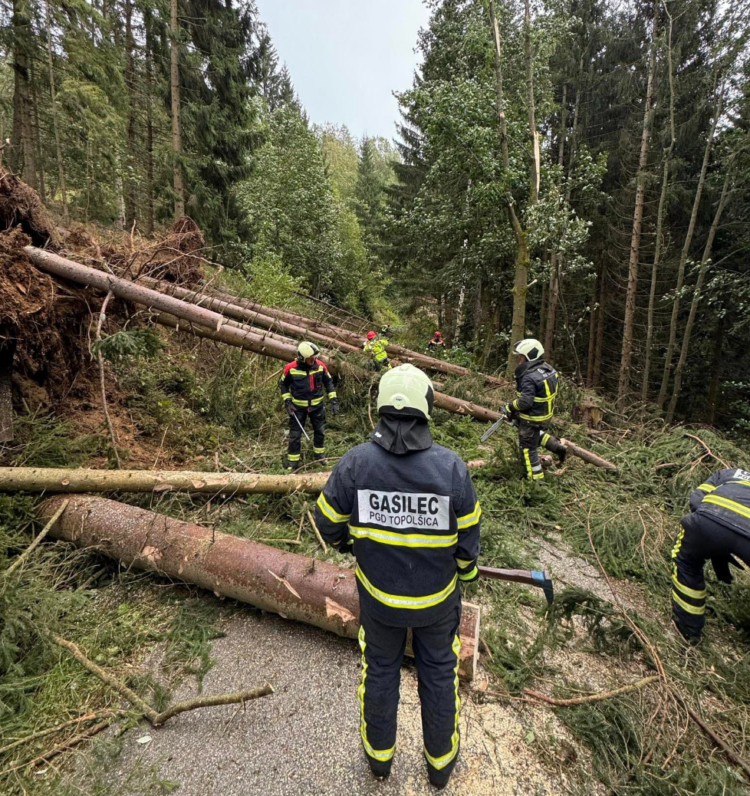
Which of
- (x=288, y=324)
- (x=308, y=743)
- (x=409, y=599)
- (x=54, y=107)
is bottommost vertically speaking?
(x=308, y=743)

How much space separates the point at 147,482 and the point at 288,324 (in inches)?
211

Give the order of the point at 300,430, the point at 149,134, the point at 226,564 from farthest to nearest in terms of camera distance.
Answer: the point at 149,134 → the point at 300,430 → the point at 226,564

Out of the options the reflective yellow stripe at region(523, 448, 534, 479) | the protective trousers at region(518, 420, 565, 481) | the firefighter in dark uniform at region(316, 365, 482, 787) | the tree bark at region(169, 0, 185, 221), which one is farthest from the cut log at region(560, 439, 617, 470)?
the tree bark at region(169, 0, 185, 221)

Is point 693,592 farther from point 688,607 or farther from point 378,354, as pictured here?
point 378,354

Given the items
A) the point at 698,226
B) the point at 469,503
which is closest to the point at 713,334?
the point at 698,226

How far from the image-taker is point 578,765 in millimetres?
2076

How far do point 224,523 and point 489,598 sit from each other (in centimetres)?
270

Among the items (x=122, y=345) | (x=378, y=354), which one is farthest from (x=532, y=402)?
(x=122, y=345)

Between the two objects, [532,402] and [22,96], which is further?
[22,96]

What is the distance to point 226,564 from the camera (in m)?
3.00

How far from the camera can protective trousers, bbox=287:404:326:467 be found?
5633 mm

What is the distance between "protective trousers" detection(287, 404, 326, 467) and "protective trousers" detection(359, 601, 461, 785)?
3.80 m

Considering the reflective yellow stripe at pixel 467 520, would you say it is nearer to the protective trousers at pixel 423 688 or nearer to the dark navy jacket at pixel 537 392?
the protective trousers at pixel 423 688

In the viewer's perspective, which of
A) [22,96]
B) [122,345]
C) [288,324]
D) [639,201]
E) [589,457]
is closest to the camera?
[122,345]
